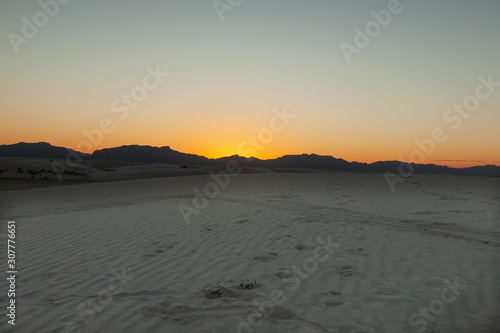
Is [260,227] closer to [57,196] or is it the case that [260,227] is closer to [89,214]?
[89,214]

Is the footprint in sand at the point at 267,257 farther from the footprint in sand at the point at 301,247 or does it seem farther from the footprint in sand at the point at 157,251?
the footprint in sand at the point at 157,251

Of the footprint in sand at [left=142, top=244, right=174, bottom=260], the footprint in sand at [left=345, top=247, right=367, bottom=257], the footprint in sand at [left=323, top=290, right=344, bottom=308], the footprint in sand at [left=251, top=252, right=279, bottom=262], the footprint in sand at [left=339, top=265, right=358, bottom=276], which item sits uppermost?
the footprint in sand at [left=142, top=244, right=174, bottom=260]

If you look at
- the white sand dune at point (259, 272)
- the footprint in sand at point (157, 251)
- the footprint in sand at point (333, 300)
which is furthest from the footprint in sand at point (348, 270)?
the footprint in sand at point (157, 251)

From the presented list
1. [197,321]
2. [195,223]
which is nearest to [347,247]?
[197,321]

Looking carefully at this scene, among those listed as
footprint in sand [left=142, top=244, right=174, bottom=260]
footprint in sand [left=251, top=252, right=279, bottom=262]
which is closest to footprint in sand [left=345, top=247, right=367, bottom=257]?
footprint in sand [left=251, top=252, right=279, bottom=262]

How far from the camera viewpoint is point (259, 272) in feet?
16.9

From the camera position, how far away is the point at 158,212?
11141mm

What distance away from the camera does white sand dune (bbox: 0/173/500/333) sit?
3646 mm

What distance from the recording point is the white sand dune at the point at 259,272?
3646mm

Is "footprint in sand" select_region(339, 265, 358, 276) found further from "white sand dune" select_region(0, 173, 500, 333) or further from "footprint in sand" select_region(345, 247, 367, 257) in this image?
"footprint in sand" select_region(345, 247, 367, 257)

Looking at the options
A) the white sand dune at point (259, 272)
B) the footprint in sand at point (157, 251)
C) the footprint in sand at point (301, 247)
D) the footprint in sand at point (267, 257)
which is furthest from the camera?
the footprint in sand at point (301, 247)

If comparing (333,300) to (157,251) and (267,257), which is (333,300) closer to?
(267,257)

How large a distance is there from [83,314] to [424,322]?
4040 mm

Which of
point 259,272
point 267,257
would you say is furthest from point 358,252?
point 259,272
